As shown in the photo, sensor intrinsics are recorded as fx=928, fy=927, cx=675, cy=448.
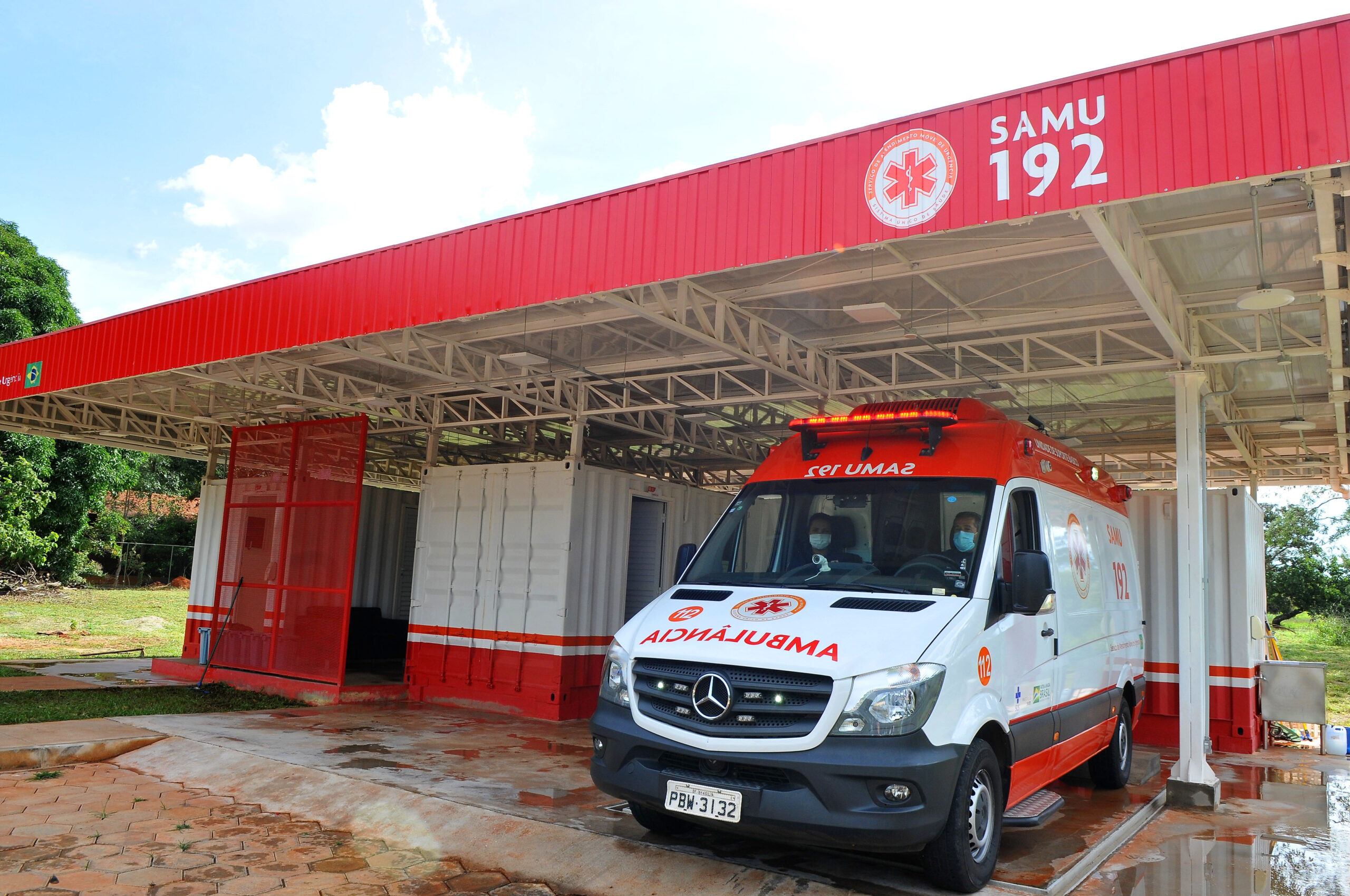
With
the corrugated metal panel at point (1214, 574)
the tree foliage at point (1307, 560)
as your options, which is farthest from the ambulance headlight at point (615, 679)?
the tree foliage at point (1307, 560)

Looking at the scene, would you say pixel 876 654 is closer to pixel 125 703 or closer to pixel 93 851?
pixel 93 851

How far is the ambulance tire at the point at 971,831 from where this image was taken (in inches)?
177

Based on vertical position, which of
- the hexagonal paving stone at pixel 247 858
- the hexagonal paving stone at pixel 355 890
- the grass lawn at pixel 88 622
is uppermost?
the hexagonal paving stone at pixel 355 890

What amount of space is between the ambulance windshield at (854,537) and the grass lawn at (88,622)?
15.1m

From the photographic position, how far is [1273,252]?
7.18 meters

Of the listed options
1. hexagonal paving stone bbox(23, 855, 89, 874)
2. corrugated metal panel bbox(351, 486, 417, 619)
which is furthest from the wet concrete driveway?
corrugated metal panel bbox(351, 486, 417, 619)

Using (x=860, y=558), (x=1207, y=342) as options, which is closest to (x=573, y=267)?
(x=860, y=558)

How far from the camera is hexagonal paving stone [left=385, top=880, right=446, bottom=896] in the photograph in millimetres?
4867

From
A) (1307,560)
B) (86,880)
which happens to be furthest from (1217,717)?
(1307,560)

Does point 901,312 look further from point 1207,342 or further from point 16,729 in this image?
point 16,729

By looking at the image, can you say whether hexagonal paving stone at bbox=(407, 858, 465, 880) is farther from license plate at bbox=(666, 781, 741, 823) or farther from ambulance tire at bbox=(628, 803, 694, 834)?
license plate at bbox=(666, 781, 741, 823)

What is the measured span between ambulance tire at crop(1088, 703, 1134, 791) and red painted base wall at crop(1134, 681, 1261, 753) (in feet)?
8.36

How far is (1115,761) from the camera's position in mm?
7516

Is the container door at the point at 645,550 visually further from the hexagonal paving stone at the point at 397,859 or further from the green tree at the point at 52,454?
the green tree at the point at 52,454
